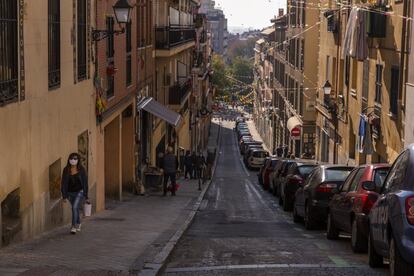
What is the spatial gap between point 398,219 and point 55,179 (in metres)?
8.54

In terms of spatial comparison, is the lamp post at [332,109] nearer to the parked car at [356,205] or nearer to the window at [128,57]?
the window at [128,57]

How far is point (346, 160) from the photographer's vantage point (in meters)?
36.7

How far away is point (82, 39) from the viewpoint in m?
19.2

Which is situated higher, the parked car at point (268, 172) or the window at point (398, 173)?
the window at point (398, 173)

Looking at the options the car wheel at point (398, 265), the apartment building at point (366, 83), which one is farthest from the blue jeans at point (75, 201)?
the apartment building at point (366, 83)

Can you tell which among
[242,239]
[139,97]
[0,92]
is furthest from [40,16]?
[139,97]

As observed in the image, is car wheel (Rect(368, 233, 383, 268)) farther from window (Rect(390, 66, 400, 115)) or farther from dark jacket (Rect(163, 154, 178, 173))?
dark jacket (Rect(163, 154, 178, 173))

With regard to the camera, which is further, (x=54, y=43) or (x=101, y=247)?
(x=54, y=43)

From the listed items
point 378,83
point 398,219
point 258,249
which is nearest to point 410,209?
point 398,219

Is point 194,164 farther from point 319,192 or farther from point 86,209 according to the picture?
point 319,192

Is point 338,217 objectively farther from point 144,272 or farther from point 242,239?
point 144,272

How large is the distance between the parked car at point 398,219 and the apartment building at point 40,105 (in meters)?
5.04

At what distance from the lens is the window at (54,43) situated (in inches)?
609

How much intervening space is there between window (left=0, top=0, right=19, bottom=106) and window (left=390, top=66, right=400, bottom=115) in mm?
16235
